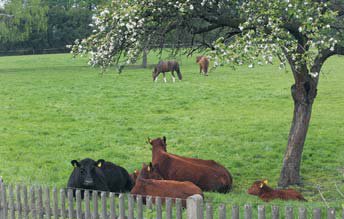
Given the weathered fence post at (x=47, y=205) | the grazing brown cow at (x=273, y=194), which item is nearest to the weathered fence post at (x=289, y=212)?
the weathered fence post at (x=47, y=205)

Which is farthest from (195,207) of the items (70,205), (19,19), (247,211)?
(19,19)

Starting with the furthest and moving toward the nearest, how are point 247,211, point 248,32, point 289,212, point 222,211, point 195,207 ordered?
point 248,32 → point 195,207 → point 222,211 → point 247,211 → point 289,212

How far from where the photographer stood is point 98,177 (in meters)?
10.9

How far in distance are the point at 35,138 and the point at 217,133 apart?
5.91m

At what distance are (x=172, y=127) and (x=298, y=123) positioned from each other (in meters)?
7.85

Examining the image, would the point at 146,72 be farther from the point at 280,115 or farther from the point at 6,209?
the point at 6,209

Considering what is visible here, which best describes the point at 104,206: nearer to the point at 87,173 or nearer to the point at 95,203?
the point at 95,203

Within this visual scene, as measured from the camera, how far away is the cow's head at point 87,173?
10438mm

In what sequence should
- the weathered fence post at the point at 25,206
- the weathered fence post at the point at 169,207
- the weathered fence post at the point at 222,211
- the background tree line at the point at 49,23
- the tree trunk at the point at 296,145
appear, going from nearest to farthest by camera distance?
1. the weathered fence post at the point at 222,211
2. the weathered fence post at the point at 169,207
3. the weathered fence post at the point at 25,206
4. the tree trunk at the point at 296,145
5. the background tree line at the point at 49,23

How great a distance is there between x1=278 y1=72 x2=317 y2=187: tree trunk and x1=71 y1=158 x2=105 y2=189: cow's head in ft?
13.8

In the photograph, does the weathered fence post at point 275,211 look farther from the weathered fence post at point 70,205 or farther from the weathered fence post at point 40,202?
the weathered fence post at point 40,202

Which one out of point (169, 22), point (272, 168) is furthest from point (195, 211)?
point (272, 168)

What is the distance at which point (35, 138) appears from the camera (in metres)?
17.7

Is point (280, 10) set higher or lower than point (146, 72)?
higher
